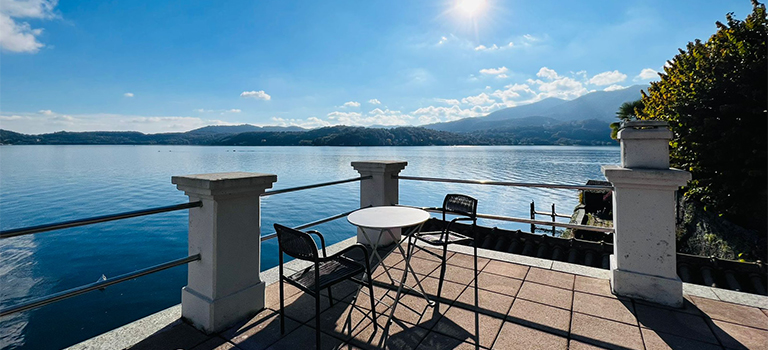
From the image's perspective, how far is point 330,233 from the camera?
20.7 m

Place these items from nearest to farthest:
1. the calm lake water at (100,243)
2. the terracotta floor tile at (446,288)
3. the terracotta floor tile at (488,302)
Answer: the terracotta floor tile at (488,302) → the terracotta floor tile at (446,288) → the calm lake water at (100,243)

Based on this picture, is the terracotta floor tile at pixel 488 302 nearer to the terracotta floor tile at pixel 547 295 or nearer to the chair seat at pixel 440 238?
the terracotta floor tile at pixel 547 295

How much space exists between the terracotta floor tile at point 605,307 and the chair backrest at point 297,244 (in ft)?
7.45

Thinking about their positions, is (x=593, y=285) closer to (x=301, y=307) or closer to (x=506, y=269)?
(x=506, y=269)

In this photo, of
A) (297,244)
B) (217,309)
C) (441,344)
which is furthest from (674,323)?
(217,309)

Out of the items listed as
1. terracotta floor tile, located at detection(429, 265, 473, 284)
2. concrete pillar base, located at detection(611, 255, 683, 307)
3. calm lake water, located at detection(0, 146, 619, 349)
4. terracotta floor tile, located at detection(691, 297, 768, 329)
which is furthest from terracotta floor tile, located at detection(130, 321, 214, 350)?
calm lake water, located at detection(0, 146, 619, 349)

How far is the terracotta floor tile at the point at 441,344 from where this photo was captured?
2.24 meters

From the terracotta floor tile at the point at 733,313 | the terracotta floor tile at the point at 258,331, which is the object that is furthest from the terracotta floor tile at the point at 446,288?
the terracotta floor tile at the point at 733,313

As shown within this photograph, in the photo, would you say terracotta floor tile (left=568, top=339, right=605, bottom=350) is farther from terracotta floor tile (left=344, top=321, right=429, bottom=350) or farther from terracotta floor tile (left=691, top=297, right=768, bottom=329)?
terracotta floor tile (left=691, top=297, right=768, bottom=329)

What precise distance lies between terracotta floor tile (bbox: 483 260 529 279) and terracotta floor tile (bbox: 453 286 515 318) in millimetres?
539

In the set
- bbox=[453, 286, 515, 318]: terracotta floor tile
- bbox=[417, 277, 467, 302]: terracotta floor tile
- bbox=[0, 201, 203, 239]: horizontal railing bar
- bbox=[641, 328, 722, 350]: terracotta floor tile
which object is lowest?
bbox=[641, 328, 722, 350]: terracotta floor tile

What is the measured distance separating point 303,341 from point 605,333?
2201 mm

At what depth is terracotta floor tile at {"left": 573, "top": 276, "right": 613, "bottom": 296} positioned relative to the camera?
308cm

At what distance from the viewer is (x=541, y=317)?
8.65 ft
